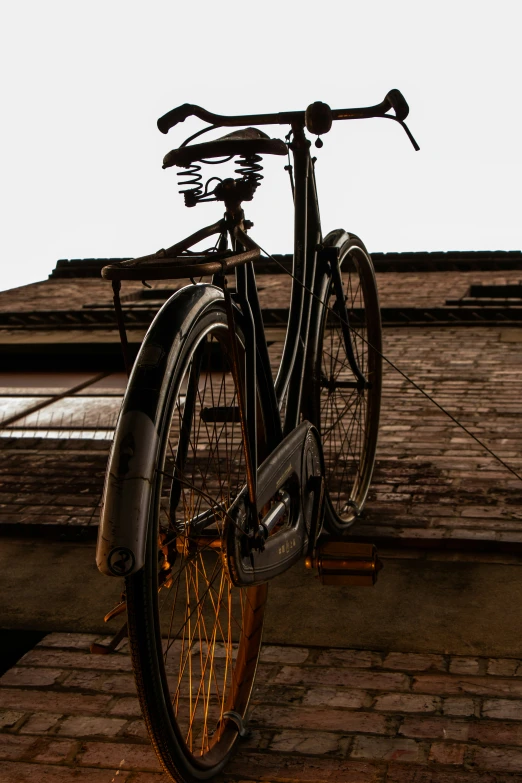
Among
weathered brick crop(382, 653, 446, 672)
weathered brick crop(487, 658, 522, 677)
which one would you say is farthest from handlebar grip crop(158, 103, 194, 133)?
weathered brick crop(487, 658, 522, 677)

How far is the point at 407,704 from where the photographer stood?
2.38 metres

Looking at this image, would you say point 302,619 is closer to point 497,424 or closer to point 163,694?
point 163,694

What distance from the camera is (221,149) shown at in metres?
2.15

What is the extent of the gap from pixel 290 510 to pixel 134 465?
803 mm

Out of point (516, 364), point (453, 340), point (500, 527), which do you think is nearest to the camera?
point (500, 527)

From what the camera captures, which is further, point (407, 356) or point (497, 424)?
point (407, 356)

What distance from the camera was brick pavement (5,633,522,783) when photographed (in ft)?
6.97

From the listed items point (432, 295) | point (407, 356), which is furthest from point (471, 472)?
point (432, 295)

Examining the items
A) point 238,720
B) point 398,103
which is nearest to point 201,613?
point 238,720

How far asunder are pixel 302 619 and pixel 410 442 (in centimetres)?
174

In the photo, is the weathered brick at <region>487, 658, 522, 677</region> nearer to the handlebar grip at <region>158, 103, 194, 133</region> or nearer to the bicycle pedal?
the bicycle pedal

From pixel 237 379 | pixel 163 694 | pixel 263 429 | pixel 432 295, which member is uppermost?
pixel 237 379

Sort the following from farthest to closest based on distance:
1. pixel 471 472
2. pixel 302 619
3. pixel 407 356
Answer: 1. pixel 407 356
2. pixel 471 472
3. pixel 302 619

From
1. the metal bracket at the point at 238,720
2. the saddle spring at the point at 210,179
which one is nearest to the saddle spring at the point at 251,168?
the saddle spring at the point at 210,179
